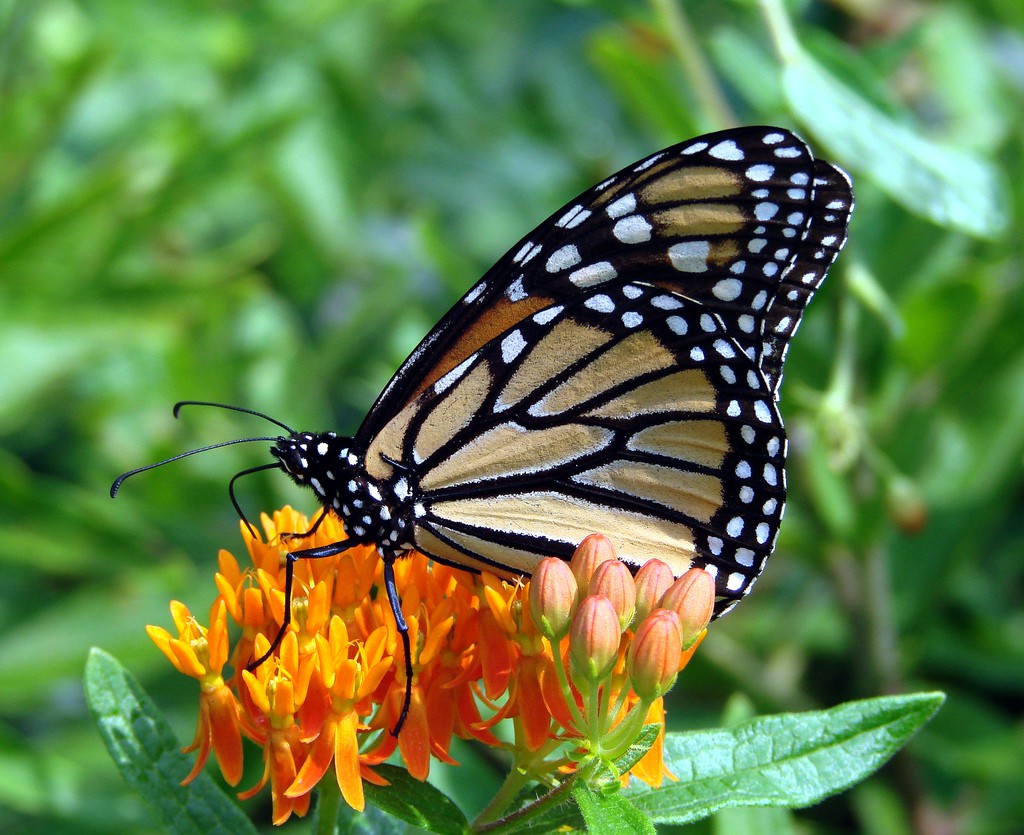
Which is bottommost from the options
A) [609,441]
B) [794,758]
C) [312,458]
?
[794,758]

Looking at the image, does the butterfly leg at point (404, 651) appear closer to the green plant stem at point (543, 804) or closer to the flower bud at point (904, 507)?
the green plant stem at point (543, 804)

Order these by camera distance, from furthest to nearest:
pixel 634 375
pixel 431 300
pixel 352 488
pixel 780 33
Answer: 1. pixel 431 300
2. pixel 780 33
3. pixel 634 375
4. pixel 352 488

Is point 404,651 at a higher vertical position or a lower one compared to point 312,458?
lower

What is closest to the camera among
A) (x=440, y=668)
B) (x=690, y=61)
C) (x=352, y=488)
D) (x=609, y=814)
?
(x=609, y=814)

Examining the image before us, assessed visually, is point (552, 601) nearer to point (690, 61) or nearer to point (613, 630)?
point (613, 630)

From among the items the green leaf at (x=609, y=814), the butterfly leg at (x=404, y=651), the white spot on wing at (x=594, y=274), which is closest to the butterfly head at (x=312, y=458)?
the butterfly leg at (x=404, y=651)

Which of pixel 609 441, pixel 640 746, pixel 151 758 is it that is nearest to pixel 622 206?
pixel 609 441
